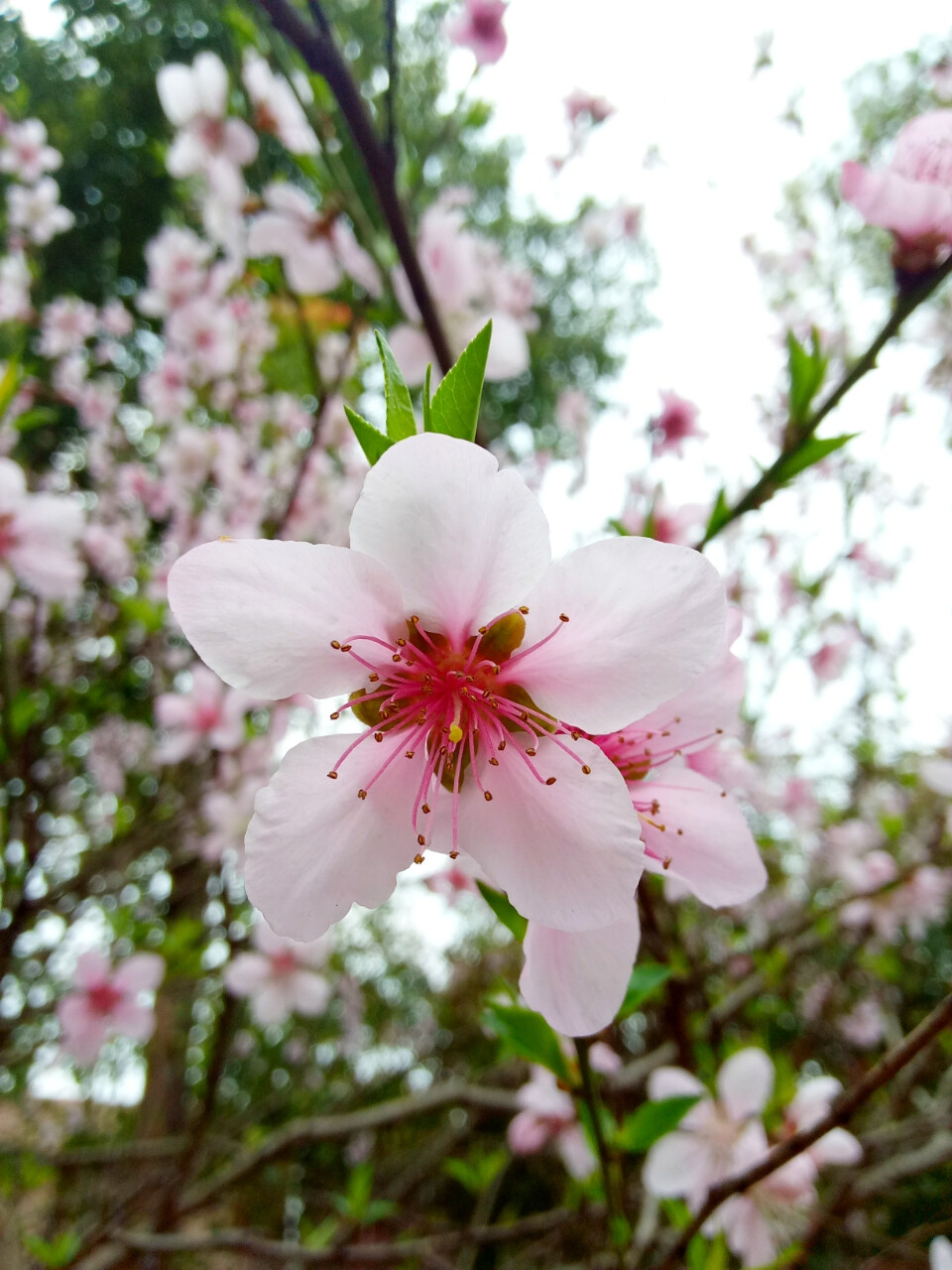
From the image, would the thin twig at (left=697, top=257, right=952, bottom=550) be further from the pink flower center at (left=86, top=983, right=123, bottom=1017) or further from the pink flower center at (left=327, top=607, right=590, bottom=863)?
the pink flower center at (left=86, top=983, right=123, bottom=1017)

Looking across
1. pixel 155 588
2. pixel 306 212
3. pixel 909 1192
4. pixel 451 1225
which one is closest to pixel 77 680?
pixel 155 588

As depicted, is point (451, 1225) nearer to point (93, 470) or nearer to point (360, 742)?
point (360, 742)

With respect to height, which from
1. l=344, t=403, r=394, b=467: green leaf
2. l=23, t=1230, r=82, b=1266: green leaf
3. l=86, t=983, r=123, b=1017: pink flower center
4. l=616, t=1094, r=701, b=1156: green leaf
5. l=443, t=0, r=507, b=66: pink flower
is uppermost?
l=443, t=0, r=507, b=66: pink flower

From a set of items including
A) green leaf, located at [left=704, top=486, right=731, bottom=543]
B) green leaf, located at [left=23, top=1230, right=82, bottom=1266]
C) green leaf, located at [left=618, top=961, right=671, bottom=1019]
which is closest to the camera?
green leaf, located at [left=618, top=961, right=671, bottom=1019]

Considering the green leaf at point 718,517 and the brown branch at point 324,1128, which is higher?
the green leaf at point 718,517

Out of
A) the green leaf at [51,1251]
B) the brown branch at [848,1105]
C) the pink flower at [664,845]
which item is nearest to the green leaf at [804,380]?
the pink flower at [664,845]

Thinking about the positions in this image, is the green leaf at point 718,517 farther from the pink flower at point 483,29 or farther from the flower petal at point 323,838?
the pink flower at point 483,29

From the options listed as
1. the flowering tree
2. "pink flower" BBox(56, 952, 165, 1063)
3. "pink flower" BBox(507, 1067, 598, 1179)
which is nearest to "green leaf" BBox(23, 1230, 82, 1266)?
the flowering tree
